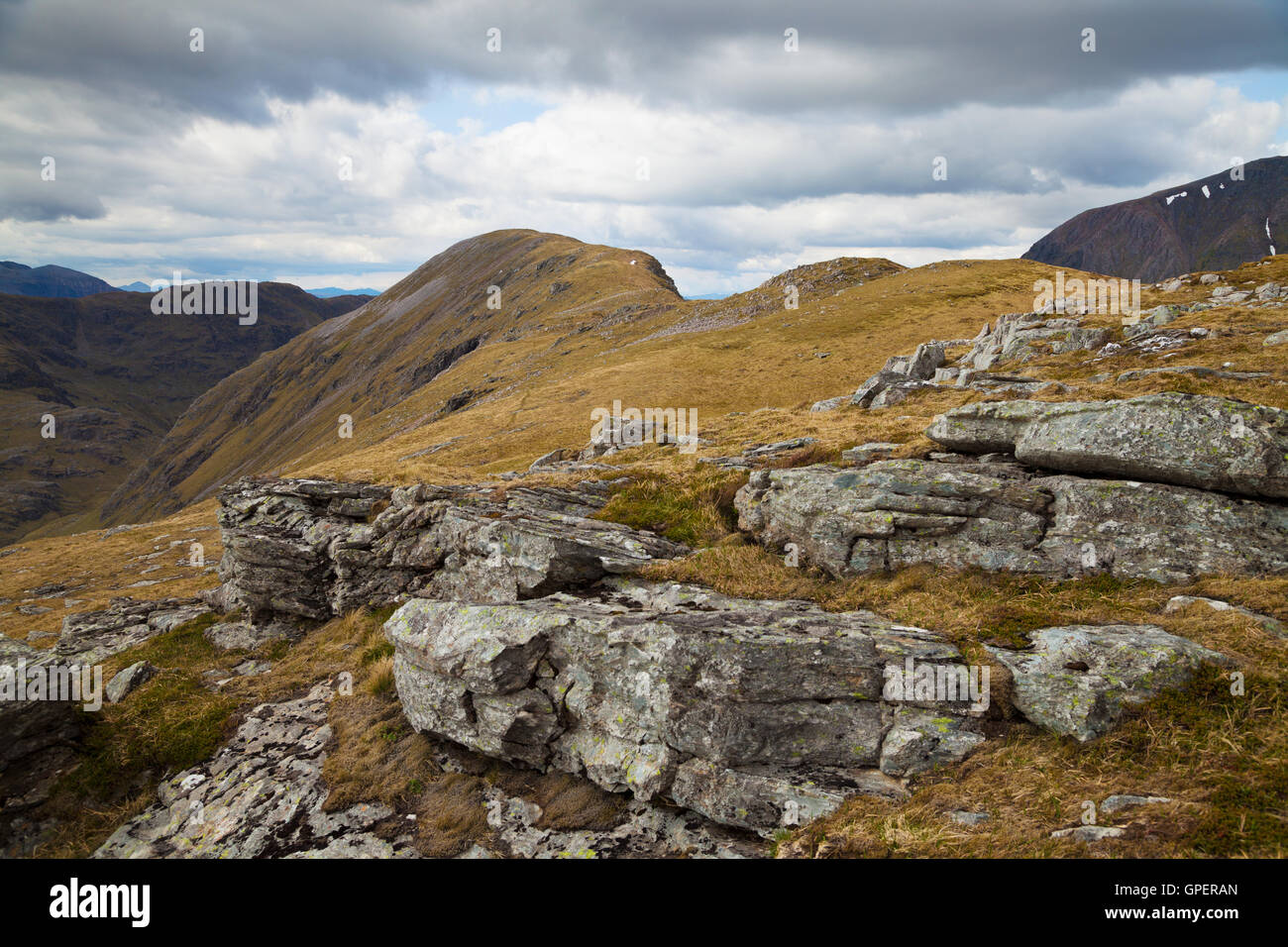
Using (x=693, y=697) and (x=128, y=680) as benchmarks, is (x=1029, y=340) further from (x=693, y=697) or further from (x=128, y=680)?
(x=128, y=680)

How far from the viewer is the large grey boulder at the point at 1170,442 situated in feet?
40.5

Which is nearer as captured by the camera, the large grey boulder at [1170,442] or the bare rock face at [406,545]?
the large grey boulder at [1170,442]

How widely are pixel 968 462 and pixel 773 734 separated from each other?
32.6ft

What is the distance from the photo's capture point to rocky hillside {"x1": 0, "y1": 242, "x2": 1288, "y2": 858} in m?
9.18

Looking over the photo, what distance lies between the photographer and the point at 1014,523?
13.9 metres

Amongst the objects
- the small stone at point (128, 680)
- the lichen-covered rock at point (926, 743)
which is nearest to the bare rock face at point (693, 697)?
the lichen-covered rock at point (926, 743)

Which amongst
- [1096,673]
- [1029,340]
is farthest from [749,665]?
[1029,340]

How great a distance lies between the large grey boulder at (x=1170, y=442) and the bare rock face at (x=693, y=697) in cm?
684

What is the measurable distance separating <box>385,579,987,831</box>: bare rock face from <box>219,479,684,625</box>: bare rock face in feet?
6.41

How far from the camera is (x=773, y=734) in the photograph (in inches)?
428

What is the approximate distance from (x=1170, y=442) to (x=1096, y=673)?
22.7 feet

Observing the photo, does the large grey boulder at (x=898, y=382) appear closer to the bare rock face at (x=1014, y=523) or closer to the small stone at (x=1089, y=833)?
the bare rock face at (x=1014, y=523)
